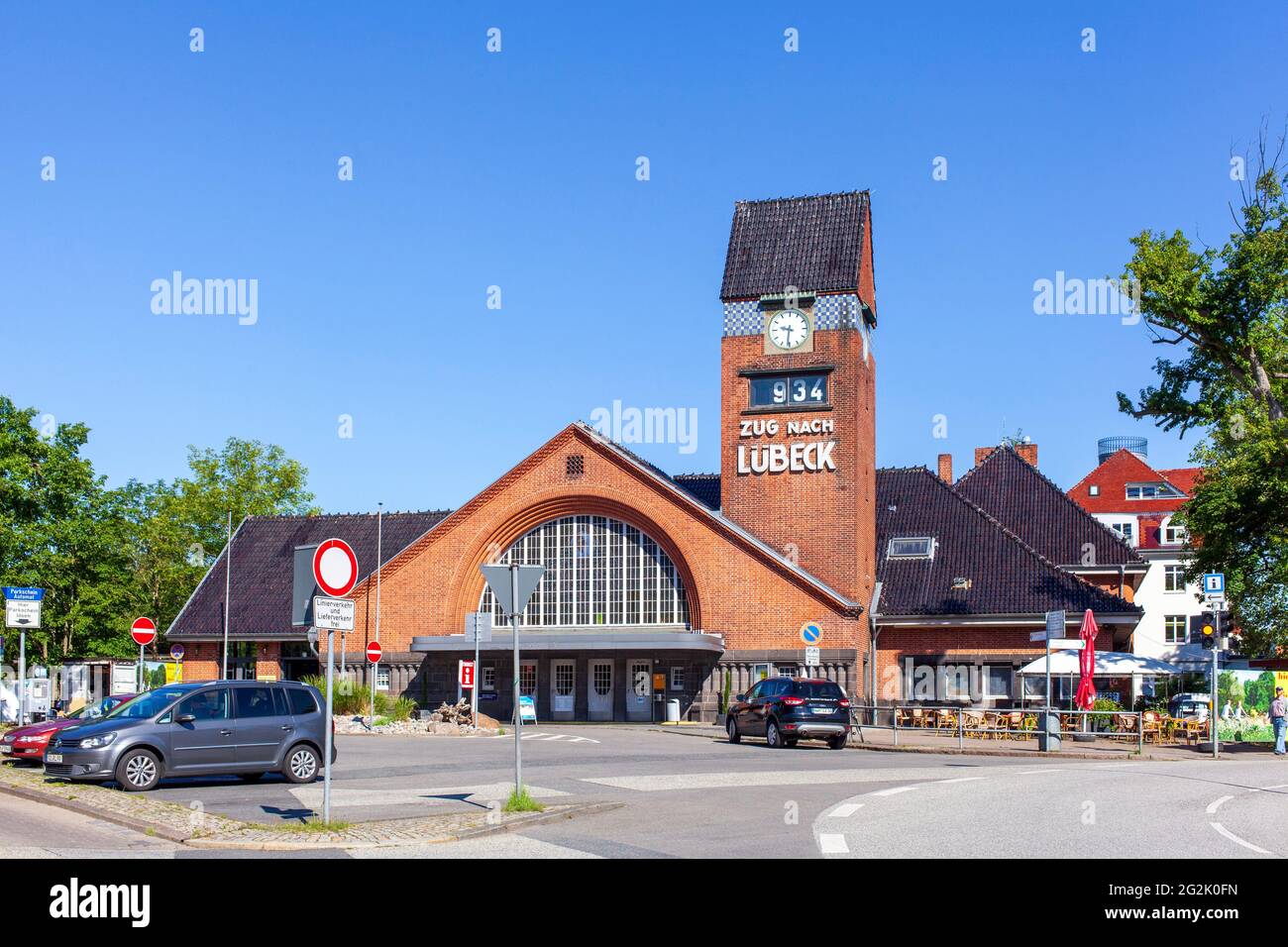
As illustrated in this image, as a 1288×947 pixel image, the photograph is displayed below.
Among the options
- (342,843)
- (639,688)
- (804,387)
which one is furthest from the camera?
(639,688)

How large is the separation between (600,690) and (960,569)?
13.4m

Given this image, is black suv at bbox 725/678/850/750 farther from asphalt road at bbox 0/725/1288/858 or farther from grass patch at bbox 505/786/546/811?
grass patch at bbox 505/786/546/811

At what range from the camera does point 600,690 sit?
48031mm

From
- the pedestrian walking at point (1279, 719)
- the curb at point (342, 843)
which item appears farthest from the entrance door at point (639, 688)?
the curb at point (342, 843)

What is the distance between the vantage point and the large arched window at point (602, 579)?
4775cm

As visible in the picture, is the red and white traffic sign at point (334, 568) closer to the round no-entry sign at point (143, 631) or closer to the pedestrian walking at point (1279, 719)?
the round no-entry sign at point (143, 631)

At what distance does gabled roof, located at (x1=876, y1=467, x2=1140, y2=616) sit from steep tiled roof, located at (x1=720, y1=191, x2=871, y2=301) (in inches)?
409

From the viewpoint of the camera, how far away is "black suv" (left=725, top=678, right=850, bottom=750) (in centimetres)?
3086

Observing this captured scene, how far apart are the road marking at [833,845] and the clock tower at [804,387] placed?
3283 centimetres

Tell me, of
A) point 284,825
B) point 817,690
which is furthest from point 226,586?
point 284,825

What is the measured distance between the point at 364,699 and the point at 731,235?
20511mm

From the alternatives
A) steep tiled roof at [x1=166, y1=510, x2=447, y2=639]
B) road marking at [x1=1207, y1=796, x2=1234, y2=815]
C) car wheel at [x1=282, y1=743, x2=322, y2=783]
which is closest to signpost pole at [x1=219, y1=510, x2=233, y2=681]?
steep tiled roof at [x1=166, y1=510, x2=447, y2=639]

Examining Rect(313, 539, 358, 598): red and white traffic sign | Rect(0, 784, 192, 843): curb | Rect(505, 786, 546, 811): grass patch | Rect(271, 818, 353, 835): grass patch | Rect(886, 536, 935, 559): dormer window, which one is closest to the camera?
Rect(271, 818, 353, 835): grass patch

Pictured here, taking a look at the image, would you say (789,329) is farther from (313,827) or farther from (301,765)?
(313,827)
